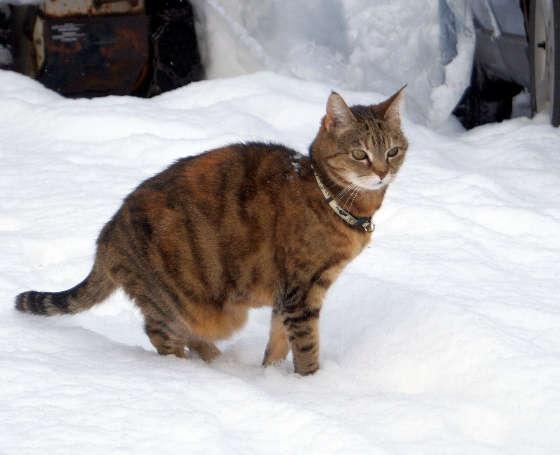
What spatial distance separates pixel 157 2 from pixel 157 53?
41 cm

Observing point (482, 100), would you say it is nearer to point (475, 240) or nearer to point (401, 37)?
point (401, 37)

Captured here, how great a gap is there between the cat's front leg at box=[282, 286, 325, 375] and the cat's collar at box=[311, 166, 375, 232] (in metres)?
0.27

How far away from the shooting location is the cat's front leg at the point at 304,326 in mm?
3180

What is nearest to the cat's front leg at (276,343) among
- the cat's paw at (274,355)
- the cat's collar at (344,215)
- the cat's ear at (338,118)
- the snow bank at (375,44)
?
the cat's paw at (274,355)

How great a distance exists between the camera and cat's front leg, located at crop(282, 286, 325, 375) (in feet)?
10.4

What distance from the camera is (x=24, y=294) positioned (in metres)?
3.38

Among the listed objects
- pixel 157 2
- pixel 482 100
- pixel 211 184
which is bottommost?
pixel 482 100

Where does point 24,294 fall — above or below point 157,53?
above

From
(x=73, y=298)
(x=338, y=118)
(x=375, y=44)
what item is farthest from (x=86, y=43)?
(x=338, y=118)

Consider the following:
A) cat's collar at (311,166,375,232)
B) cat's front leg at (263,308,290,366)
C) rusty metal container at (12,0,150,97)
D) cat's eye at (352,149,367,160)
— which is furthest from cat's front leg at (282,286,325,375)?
rusty metal container at (12,0,150,97)

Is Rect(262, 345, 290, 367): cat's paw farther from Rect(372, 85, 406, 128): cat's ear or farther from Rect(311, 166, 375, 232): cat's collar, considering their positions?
Rect(372, 85, 406, 128): cat's ear

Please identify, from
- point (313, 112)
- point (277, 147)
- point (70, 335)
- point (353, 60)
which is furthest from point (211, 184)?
point (353, 60)

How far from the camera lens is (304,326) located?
10.5 ft

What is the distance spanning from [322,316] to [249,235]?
0.69 meters
